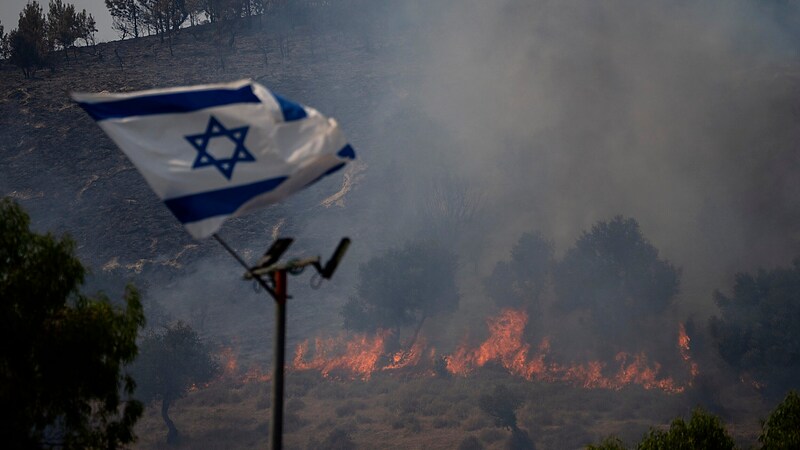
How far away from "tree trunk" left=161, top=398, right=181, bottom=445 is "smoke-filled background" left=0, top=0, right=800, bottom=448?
13907 millimetres

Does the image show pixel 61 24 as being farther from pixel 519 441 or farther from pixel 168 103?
pixel 168 103

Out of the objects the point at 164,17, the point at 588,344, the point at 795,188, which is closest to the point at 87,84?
the point at 164,17

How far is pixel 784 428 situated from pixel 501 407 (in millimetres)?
34276

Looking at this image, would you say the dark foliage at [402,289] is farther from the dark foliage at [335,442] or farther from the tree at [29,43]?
the tree at [29,43]

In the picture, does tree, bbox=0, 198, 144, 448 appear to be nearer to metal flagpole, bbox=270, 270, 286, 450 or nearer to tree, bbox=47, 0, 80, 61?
metal flagpole, bbox=270, 270, 286, 450

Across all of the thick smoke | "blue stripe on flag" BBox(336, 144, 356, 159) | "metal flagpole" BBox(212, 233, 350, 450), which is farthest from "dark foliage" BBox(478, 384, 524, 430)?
"metal flagpole" BBox(212, 233, 350, 450)

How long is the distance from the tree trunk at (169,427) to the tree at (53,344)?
47.8 metres

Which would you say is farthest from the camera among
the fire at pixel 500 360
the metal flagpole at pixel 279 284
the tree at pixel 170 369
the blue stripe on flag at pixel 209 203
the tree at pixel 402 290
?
the tree at pixel 402 290

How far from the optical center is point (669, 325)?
7456 centimetres

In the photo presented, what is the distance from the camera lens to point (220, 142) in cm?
1199

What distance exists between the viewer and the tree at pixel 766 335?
6164 centimetres

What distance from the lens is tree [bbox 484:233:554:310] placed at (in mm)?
80312

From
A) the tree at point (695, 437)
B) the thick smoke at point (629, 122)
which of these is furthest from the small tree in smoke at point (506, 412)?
the tree at point (695, 437)

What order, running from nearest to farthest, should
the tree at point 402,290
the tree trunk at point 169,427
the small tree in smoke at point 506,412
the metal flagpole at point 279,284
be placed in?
the metal flagpole at point 279,284
the small tree in smoke at point 506,412
the tree trunk at point 169,427
the tree at point 402,290
